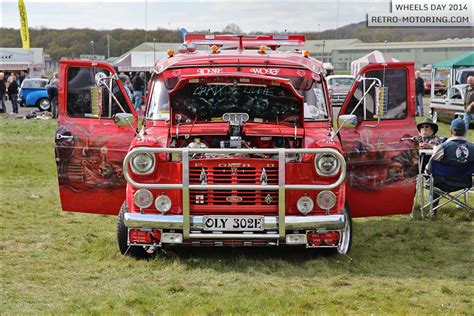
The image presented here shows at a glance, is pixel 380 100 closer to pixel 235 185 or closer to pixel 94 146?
pixel 235 185

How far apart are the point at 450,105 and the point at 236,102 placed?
776 inches

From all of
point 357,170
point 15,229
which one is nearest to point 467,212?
point 357,170

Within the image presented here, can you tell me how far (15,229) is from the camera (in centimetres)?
984

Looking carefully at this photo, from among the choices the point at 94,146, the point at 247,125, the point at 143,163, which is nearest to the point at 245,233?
the point at 143,163

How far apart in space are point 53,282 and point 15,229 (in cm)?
286

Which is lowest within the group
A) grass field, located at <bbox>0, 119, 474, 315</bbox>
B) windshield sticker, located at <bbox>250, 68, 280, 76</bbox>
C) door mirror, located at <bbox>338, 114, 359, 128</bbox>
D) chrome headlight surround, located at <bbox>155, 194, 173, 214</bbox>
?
grass field, located at <bbox>0, 119, 474, 315</bbox>

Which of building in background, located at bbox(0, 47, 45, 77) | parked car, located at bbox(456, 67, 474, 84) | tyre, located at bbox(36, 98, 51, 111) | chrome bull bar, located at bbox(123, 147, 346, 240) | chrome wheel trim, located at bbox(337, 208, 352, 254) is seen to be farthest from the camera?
building in background, located at bbox(0, 47, 45, 77)

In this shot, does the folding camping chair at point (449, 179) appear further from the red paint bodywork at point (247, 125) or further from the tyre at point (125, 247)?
the tyre at point (125, 247)

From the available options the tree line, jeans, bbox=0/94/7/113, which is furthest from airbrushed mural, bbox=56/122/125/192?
the tree line

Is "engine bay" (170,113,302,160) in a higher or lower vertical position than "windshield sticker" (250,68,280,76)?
lower

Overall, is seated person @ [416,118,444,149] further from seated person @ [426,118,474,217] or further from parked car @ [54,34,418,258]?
parked car @ [54,34,418,258]

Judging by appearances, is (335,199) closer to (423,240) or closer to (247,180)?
(247,180)

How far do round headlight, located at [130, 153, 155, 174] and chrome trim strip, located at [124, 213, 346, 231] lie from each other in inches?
16.8

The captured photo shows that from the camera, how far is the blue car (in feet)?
119
